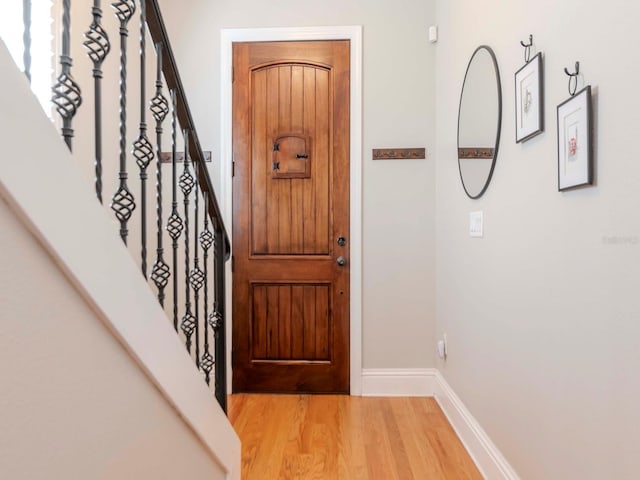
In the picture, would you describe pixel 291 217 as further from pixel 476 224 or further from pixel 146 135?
pixel 146 135

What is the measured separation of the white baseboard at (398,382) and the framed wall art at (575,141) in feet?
6.06

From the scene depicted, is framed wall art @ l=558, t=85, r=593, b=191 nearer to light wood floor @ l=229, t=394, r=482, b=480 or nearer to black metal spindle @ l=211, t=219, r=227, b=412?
black metal spindle @ l=211, t=219, r=227, b=412

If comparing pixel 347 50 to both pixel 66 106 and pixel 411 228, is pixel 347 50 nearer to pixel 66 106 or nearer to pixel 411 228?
pixel 411 228

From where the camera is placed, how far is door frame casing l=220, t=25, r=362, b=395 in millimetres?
2725

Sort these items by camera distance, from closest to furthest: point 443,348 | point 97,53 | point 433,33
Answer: point 97,53
point 443,348
point 433,33

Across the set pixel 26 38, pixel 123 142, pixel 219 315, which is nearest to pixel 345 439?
pixel 219 315

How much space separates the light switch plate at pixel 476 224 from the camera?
192 centimetres

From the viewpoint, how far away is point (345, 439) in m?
2.15

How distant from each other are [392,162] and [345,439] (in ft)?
5.67

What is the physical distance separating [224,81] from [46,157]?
2255 mm

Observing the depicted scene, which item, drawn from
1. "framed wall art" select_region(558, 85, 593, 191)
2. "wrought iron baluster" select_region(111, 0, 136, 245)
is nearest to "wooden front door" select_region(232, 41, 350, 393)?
"framed wall art" select_region(558, 85, 593, 191)

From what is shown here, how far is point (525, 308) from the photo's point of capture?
147cm

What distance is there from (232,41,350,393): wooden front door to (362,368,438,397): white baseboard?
0.51ft

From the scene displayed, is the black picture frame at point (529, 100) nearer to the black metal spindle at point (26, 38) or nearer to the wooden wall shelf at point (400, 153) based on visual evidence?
the wooden wall shelf at point (400, 153)
